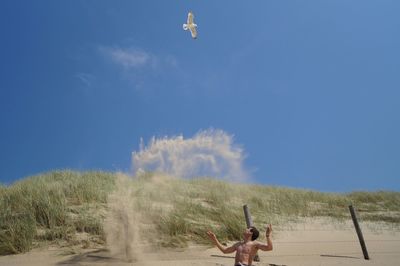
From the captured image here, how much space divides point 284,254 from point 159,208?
452 cm

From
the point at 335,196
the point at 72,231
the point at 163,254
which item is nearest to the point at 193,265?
the point at 163,254

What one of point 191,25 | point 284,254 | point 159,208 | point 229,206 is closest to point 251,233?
point 284,254

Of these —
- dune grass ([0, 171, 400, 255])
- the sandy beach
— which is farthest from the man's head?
dune grass ([0, 171, 400, 255])

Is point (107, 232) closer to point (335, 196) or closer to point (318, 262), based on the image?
point (318, 262)

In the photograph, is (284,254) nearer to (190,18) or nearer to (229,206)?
(229,206)

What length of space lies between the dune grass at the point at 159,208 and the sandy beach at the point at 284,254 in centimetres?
62

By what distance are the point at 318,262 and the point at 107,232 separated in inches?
231

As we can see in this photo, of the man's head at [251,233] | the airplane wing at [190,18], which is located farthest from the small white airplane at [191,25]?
the man's head at [251,233]

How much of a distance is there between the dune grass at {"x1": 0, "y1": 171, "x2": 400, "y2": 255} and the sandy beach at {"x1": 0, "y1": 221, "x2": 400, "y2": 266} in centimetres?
62

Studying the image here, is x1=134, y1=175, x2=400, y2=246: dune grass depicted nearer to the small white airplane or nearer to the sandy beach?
the sandy beach

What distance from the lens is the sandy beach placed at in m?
11.8

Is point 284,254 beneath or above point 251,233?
above

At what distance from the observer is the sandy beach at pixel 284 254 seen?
11.8 m

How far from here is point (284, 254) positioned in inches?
528
